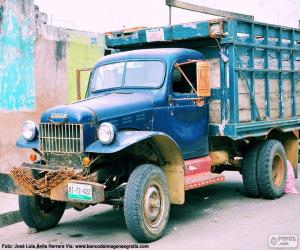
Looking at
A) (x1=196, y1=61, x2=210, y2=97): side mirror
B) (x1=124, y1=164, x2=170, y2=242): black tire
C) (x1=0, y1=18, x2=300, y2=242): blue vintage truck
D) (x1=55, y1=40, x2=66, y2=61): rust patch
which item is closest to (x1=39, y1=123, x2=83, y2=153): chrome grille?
(x1=0, y1=18, x2=300, y2=242): blue vintage truck

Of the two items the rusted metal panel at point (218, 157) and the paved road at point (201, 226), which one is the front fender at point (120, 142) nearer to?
the paved road at point (201, 226)

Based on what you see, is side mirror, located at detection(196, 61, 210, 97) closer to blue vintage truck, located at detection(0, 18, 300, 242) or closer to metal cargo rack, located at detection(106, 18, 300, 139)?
blue vintage truck, located at detection(0, 18, 300, 242)

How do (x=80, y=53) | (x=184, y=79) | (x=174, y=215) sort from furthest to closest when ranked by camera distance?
(x=80, y=53), (x=174, y=215), (x=184, y=79)

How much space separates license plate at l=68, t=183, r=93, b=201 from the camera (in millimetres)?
5578

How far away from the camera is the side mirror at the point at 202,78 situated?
6758mm

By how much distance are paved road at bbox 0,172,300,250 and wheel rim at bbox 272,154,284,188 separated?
0.28 metres

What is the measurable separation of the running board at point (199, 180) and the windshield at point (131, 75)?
4.33 feet

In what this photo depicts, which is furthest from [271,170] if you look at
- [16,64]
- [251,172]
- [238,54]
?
[16,64]

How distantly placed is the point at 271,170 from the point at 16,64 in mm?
5231

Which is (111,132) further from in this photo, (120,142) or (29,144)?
(29,144)

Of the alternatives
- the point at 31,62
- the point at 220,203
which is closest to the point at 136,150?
the point at 220,203

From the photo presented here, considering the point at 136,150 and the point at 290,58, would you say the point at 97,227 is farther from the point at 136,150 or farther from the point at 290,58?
the point at 290,58

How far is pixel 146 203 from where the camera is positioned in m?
5.94

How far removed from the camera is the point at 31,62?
10.4 m
